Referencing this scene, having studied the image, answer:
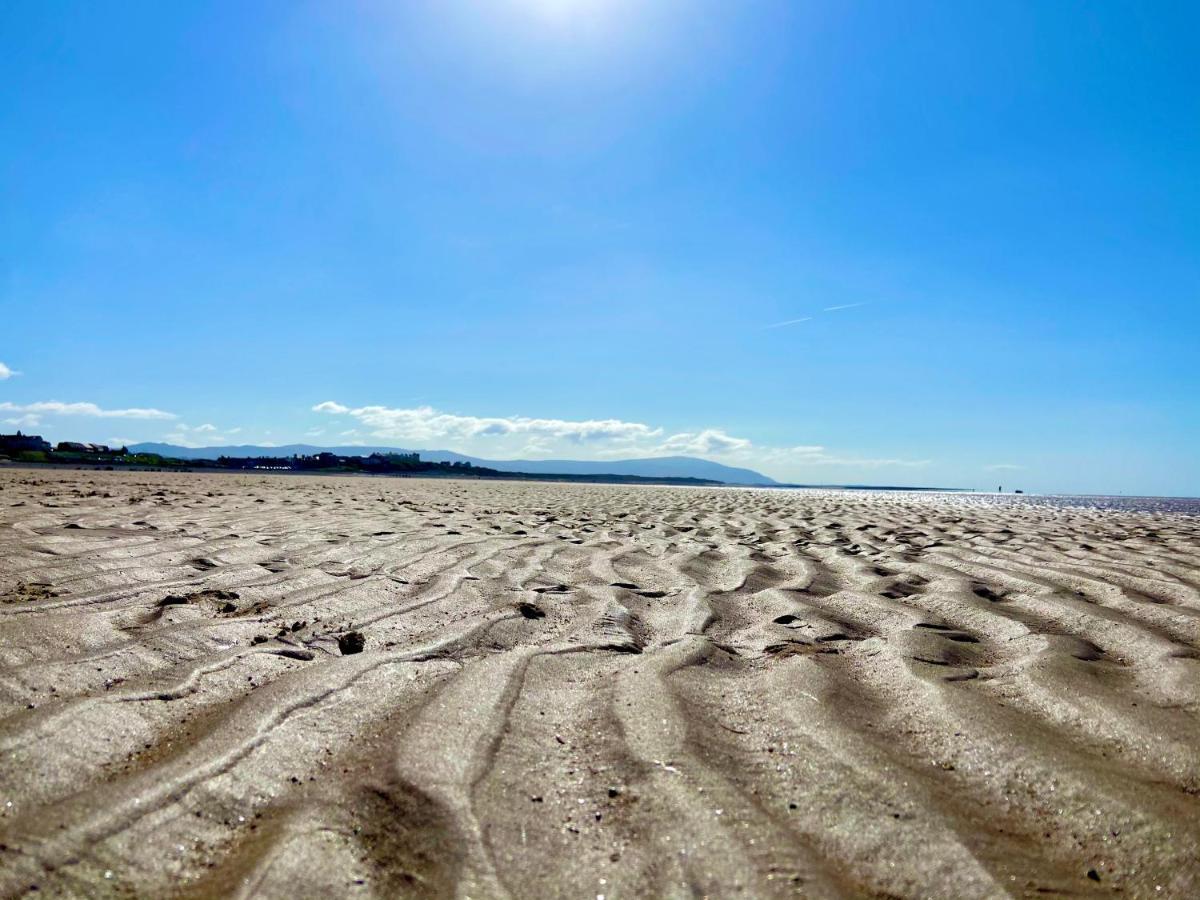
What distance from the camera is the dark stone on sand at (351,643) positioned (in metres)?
2.70

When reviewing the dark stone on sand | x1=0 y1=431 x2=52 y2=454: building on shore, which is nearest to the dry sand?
the dark stone on sand

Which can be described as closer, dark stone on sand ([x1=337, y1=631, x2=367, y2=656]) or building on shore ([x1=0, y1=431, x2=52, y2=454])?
dark stone on sand ([x1=337, y1=631, x2=367, y2=656])

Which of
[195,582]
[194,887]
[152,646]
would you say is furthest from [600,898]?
[195,582]

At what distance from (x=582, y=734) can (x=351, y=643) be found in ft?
4.00

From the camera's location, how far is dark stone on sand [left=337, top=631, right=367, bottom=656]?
2.70 meters

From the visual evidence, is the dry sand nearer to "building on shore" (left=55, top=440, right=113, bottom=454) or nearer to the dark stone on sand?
the dark stone on sand

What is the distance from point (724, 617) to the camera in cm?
352

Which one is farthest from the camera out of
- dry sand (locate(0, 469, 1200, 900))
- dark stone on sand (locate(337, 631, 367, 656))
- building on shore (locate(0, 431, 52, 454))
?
building on shore (locate(0, 431, 52, 454))

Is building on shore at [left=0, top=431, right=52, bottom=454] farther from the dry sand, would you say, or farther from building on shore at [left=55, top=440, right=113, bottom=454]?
the dry sand

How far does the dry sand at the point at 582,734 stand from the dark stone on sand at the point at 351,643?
0.02 m

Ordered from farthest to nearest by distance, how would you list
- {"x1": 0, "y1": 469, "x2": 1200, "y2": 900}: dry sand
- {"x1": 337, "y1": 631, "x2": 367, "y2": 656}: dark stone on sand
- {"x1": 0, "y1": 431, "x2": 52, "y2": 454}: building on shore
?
1. {"x1": 0, "y1": 431, "x2": 52, "y2": 454}: building on shore
2. {"x1": 337, "y1": 631, "x2": 367, "y2": 656}: dark stone on sand
3. {"x1": 0, "y1": 469, "x2": 1200, "y2": 900}: dry sand

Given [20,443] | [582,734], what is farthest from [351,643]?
[20,443]

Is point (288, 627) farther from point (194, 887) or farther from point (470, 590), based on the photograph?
point (194, 887)

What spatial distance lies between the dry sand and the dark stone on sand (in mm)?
15
